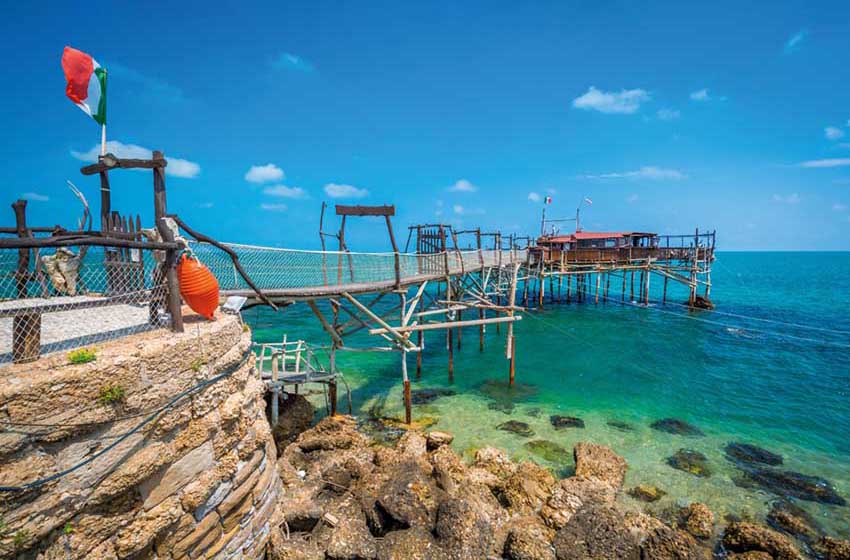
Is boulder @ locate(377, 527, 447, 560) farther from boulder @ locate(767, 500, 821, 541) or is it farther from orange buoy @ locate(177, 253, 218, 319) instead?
boulder @ locate(767, 500, 821, 541)

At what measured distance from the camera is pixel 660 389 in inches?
693

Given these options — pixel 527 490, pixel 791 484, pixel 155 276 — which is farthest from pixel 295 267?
pixel 791 484

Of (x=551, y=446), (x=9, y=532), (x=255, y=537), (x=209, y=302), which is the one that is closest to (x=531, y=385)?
(x=551, y=446)

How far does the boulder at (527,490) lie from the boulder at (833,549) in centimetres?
520

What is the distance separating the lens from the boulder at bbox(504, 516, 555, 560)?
6.79 meters

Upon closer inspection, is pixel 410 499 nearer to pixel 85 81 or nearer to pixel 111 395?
pixel 111 395

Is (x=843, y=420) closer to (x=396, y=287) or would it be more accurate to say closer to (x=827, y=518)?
(x=827, y=518)

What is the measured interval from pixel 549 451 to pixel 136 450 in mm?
11015

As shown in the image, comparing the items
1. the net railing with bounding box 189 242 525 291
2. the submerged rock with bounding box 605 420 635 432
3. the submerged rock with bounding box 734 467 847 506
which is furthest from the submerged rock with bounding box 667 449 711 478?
the net railing with bounding box 189 242 525 291

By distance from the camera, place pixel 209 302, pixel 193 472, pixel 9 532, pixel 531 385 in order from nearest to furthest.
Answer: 1. pixel 9 532
2. pixel 193 472
3. pixel 209 302
4. pixel 531 385

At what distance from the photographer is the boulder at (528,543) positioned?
6.79m

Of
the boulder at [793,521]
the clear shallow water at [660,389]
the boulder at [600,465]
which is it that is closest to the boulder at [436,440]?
the clear shallow water at [660,389]

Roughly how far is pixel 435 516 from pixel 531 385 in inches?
450

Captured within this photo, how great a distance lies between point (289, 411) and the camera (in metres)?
12.2
